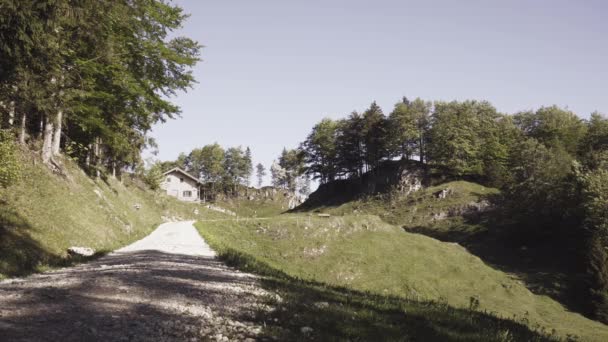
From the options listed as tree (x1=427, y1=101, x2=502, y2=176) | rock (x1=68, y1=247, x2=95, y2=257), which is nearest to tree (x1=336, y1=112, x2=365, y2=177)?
tree (x1=427, y1=101, x2=502, y2=176)

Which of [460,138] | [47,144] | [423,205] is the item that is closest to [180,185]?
[423,205]

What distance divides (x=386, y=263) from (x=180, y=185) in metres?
65.8

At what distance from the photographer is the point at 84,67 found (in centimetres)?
1981

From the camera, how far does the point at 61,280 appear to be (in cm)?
956

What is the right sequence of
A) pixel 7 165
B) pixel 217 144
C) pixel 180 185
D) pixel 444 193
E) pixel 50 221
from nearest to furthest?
pixel 7 165, pixel 50 221, pixel 444 193, pixel 180 185, pixel 217 144

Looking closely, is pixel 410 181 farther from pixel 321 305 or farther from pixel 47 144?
pixel 321 305

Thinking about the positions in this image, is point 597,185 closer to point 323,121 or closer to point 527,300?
point 527,300

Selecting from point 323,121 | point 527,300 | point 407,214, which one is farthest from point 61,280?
point 323,121

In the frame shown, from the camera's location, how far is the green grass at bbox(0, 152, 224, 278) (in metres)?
12.4

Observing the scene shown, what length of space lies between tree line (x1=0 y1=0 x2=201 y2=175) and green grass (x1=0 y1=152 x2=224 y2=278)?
2.41 meters

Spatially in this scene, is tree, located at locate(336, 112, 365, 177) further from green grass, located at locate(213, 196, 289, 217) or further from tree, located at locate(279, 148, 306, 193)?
tree, located at locate(279, 148, 306, 193)

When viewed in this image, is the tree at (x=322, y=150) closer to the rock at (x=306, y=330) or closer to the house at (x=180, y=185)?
the house at (x=180, y=185)

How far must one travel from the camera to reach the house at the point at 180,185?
92.0 metres

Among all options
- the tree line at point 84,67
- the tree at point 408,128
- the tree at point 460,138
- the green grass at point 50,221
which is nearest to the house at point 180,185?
the tree at point 408,128
